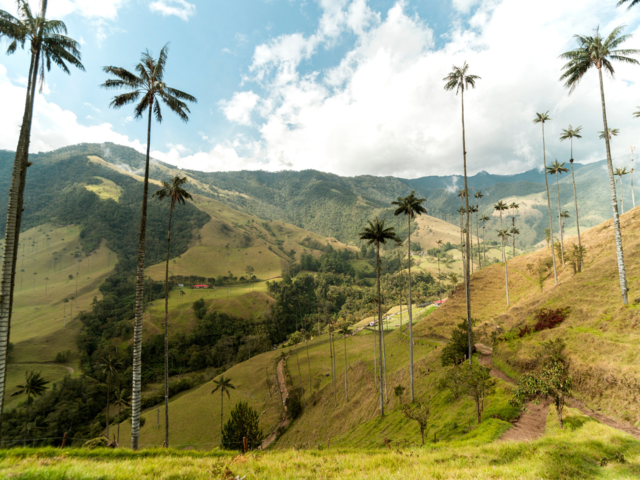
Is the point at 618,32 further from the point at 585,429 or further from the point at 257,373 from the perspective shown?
the point at 257,373

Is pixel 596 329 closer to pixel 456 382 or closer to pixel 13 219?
pixel 456 382

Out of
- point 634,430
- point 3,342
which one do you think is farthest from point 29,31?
point 634,430

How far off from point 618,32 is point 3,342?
51.1m

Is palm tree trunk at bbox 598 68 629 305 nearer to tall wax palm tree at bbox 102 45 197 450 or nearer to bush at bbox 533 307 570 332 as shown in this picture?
bush at bbox 533 307 570 332

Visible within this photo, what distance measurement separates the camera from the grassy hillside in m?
18.3

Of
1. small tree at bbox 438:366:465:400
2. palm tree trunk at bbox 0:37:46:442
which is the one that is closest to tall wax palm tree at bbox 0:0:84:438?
palm tree trunk at bbox 0:37:46:442

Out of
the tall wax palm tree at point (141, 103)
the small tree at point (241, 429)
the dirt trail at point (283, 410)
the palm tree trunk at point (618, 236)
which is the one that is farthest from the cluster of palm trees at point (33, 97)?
the dirt trail at point (283, 410)

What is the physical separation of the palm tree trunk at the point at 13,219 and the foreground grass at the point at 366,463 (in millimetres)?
6300

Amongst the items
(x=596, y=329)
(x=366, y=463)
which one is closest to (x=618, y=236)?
(x=596, y=329)

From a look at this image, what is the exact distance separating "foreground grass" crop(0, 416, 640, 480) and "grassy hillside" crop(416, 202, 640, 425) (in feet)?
23.3

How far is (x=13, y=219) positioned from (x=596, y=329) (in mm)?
44246

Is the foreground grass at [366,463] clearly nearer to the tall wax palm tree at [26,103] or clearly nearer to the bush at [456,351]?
the tall wax palm tree at [26,103]

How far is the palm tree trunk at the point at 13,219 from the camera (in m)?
12.8

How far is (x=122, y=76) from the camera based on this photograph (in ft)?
58.0
